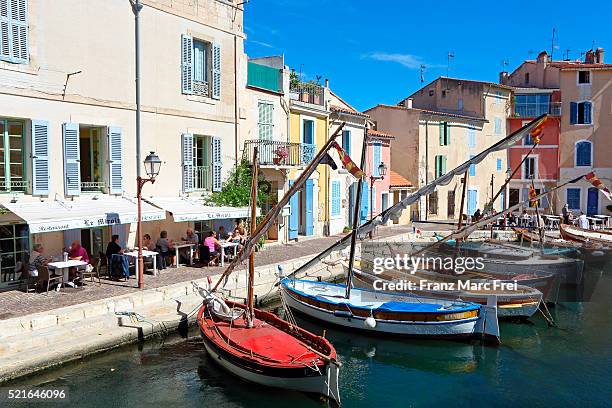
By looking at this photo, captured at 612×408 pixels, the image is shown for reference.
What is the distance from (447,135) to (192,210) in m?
24.2

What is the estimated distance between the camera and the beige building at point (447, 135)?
123 ft

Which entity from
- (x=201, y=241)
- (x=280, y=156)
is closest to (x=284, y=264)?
(x=201, y=241)

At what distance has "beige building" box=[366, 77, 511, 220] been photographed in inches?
1480

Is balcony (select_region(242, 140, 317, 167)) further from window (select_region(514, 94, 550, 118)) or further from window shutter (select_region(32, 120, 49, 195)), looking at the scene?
window (select_region(514, 94, 550, 118))

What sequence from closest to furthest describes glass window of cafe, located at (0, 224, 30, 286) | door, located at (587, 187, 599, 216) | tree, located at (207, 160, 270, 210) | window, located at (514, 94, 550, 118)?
glass window of cafe, located at (0, 224, 30, 286) < tree, located at (207, 160, 270, 210) < door, located at (587, 187, 599, 216) < window, located at (514, 94, 550, 118)

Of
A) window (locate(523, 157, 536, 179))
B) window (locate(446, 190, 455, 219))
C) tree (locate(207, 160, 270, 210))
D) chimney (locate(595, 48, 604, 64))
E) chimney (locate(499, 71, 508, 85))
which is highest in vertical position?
chimney (locate(595, 48, 604, 64))

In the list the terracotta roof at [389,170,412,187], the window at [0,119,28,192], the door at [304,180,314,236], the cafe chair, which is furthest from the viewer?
the terracotta roof at [389,170,412,187]

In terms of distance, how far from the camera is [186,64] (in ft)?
67.7

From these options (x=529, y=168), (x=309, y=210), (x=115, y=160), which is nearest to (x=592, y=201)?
(x=529, y=168)

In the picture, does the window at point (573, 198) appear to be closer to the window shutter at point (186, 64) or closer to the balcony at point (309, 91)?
the balcony at point (309, 91)

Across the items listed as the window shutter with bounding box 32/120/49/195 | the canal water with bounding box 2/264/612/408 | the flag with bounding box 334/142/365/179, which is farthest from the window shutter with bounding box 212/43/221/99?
the canal water with bounding box 2/264/612/408

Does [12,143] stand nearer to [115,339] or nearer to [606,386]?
[115,339]

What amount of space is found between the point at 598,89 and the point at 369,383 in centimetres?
3657

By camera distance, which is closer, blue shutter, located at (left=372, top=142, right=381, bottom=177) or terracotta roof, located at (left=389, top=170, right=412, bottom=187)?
blue shutter, located at (left=372, top=142, right=381, bottom=177)
